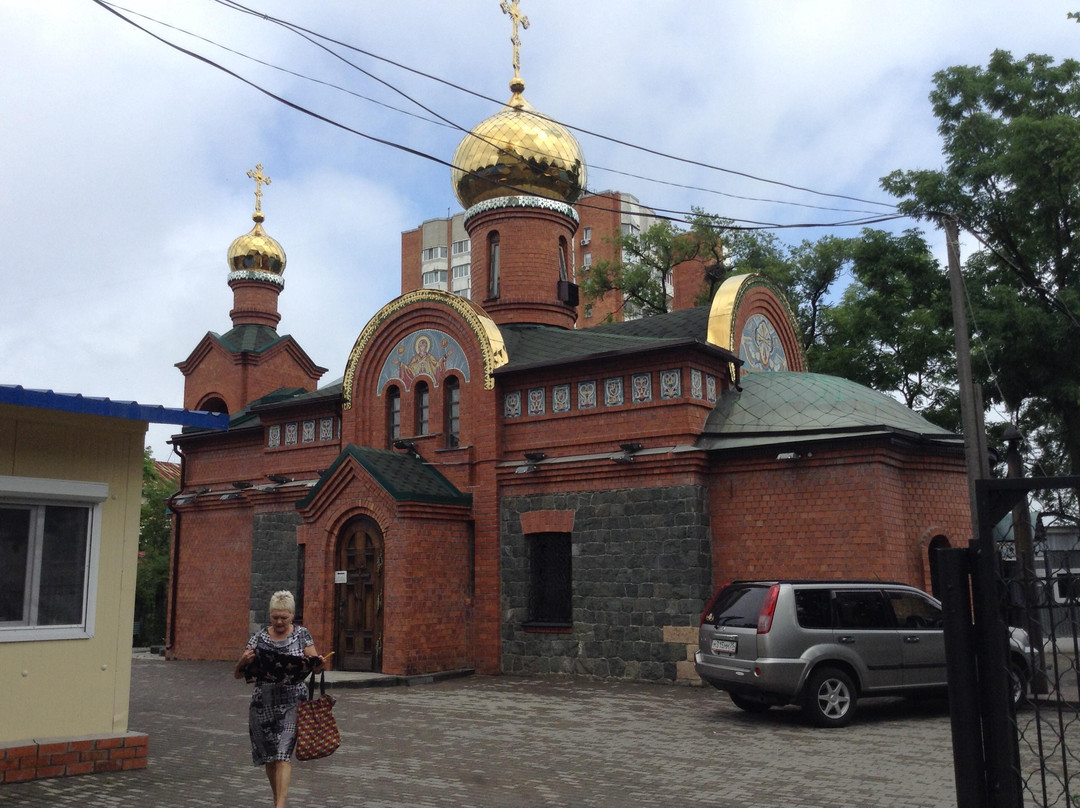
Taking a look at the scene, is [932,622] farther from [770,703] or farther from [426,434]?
[426,434]

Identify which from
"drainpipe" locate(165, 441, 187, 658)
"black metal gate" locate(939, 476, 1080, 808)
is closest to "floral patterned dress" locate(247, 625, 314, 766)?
"black metal gate" locate(939, 476, 1080, 808)

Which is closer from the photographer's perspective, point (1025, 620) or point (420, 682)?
point (1025, 620)

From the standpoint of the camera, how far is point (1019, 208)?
1859cm

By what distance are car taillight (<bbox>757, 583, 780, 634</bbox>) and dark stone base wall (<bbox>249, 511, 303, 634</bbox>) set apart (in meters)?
10.3

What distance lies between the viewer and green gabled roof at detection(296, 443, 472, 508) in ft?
50.3

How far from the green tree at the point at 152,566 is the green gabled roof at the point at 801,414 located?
60.3ft

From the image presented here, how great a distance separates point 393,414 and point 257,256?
848cm

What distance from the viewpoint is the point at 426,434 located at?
56.6ft

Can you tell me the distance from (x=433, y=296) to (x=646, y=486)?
5.29 meters

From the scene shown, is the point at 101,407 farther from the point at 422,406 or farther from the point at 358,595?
the point at 422,406

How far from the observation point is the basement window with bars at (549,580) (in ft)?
50.5

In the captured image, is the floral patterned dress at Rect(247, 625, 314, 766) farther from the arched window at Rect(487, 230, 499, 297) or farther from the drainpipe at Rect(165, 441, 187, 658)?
the drainpipe at Rect(165, 441, 187, 658)

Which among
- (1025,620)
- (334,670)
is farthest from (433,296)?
(1025,620)

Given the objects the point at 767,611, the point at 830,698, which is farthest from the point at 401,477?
the point at 830,698
